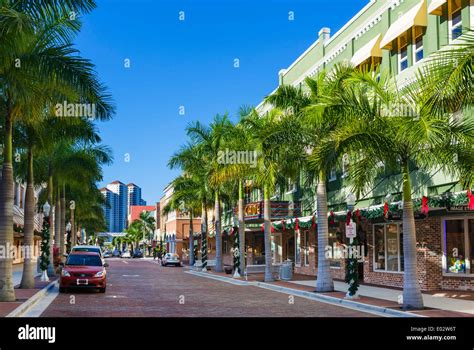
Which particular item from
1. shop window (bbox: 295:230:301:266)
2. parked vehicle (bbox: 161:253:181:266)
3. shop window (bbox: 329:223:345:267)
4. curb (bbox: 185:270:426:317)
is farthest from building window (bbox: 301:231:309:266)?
parked vehicle (bbox: 161:253:181:266)

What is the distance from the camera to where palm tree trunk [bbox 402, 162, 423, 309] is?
1702 cm

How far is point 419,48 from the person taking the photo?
24656mm

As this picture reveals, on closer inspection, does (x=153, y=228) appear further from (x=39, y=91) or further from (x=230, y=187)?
(x=39, y=91)

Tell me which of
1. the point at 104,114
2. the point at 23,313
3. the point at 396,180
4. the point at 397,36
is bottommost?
the point at 23,313

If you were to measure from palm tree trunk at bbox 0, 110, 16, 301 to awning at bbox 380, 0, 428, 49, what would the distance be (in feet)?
49.8

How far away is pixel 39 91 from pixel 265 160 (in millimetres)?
11073

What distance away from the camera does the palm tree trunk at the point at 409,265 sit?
670 inches

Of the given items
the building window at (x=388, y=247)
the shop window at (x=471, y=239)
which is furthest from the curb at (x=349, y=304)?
the shop window at (x=471, y=239)

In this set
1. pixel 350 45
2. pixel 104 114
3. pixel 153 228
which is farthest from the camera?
pixel 153 228

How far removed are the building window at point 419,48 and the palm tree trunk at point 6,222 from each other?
15.6m

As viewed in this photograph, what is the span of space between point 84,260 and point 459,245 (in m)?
14.6

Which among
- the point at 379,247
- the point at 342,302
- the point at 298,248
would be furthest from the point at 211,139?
the point at 342,302

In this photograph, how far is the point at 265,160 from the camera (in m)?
26.5
